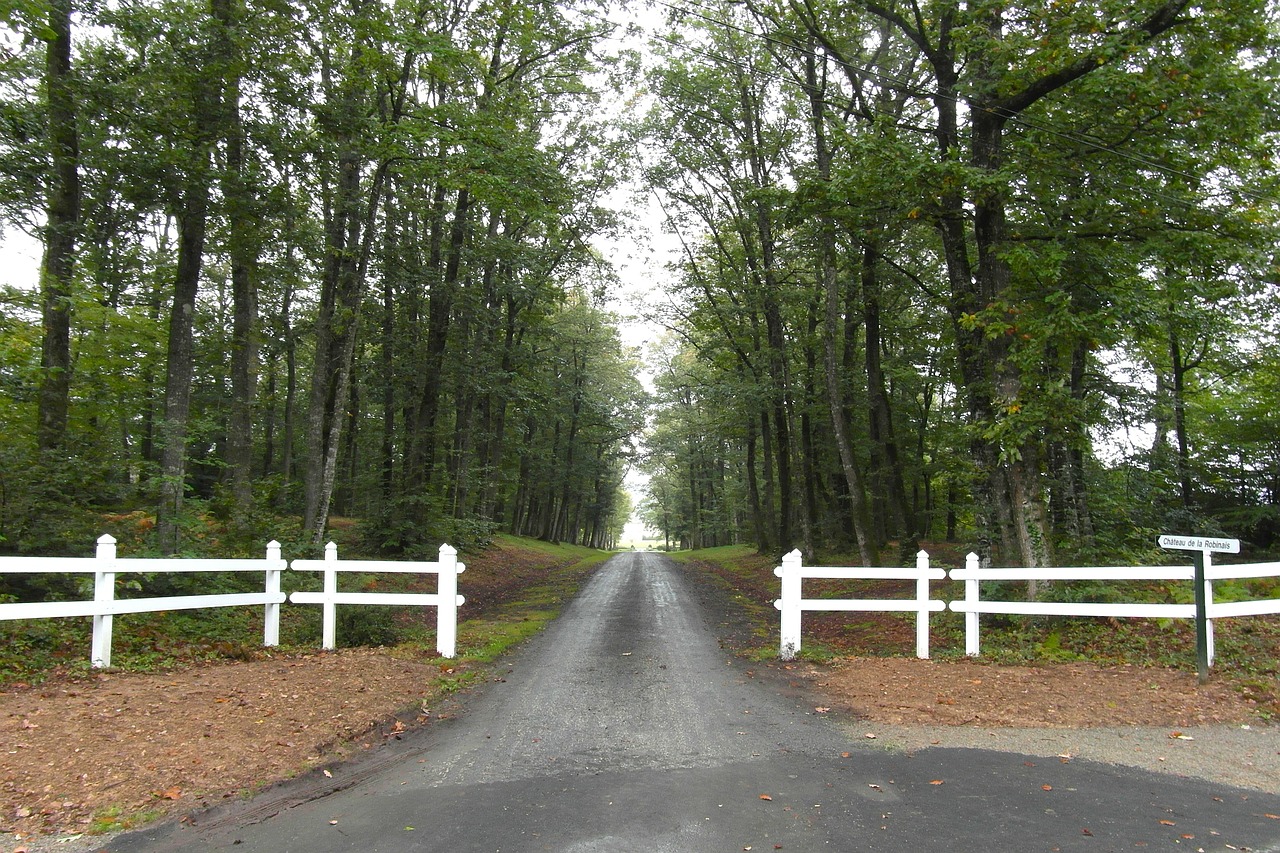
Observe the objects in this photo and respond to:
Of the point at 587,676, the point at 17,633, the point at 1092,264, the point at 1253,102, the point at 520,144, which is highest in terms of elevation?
the point at 520,144

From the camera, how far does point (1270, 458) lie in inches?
A: 687

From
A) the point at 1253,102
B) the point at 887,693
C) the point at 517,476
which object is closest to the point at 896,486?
the point at 1253,102

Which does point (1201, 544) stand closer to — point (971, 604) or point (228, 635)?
point (971, 604)

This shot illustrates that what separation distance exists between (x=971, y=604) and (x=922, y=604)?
0.62 meters

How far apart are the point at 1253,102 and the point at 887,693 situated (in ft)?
29.5

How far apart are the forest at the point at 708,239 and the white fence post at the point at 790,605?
3.68 m

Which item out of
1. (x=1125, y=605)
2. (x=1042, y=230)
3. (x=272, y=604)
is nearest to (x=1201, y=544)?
(x=1125, y=605)

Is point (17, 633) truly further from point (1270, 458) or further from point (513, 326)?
point (1270, 458)

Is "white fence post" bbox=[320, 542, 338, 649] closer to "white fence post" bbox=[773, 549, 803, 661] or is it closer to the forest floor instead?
the forest floor

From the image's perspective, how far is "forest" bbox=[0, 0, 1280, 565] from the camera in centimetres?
1014

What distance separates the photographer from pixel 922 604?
9.07 meters

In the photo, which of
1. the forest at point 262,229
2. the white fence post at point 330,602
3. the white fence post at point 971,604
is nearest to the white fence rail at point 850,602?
the white fence post at point 971,604

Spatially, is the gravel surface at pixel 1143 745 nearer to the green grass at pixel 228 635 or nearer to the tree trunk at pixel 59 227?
the green grass at pixel 228 635

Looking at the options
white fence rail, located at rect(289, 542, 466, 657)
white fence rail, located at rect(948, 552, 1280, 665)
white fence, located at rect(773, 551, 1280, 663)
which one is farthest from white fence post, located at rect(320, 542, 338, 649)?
white fence rail, located at rect(948, 552, 1280, 665)
